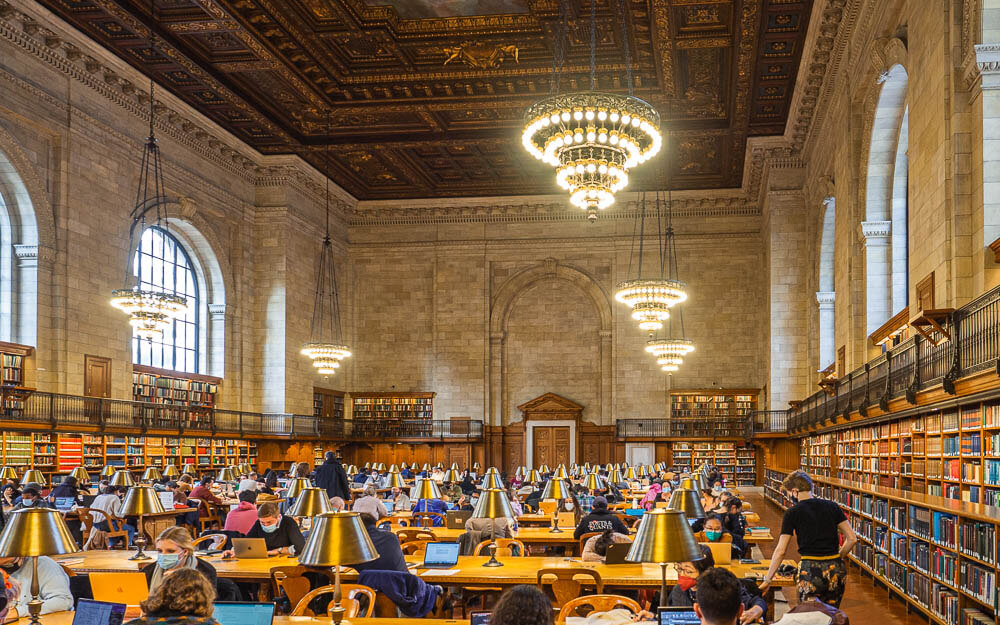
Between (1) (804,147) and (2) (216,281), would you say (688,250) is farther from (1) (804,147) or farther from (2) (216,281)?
(2) (216,281)

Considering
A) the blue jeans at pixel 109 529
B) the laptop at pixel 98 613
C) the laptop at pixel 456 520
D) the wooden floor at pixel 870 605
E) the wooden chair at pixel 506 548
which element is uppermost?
the laptop at pixel 98 613

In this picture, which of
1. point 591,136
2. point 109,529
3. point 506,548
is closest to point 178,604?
point 506,548

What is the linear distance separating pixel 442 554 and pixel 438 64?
13.6 meters

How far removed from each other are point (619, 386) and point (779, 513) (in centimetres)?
957

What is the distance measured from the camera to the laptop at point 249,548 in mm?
7727

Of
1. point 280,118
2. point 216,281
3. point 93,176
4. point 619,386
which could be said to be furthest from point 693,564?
point 619,386

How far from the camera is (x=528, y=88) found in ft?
66.4

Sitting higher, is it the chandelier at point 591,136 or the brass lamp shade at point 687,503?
the chandelier at point 591,136

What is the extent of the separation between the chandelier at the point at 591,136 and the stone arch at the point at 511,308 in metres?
17.1

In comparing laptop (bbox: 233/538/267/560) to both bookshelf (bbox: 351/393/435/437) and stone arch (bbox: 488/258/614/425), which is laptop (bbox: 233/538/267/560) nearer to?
bookshelf (bbox: 351/393/435/437)

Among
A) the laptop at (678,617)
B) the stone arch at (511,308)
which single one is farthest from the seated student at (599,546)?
the stone arch at (511,308)

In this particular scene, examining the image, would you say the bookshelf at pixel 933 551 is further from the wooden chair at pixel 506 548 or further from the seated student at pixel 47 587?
the seated student at pixel 47 587

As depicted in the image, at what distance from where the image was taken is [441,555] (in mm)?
7289

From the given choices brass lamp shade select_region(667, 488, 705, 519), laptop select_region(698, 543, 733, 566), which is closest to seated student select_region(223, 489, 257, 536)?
brass lamp shade select_region(667, 488, 705, 519)
